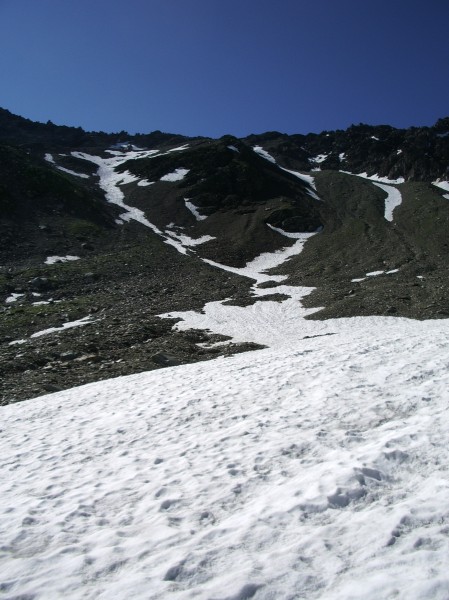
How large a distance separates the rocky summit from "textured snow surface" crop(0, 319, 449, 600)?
8.48 m

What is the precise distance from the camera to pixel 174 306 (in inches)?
1300

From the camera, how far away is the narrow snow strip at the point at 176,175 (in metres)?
94.4

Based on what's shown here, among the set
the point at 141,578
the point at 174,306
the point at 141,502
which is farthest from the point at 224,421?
the point at 174,306

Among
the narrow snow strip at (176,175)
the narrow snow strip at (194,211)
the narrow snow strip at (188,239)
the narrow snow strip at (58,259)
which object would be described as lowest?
the narrow snow strip at (58,259)

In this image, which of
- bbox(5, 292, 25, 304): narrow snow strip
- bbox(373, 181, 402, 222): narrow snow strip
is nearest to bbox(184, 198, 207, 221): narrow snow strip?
bbox(373, 181, 402, 222): narrow snow strip

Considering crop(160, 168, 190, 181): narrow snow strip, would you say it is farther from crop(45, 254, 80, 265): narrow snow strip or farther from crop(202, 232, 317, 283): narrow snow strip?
crop(45, 254, 80, 265): narrow snow strip

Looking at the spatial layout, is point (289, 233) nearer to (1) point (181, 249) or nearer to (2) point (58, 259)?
(1) point (181, 249)

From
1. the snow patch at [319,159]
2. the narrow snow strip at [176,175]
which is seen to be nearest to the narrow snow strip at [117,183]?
the narrow snow strip at [176,175]

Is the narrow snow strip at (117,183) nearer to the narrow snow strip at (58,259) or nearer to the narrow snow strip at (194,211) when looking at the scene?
the narrow snow strip at (194,211)

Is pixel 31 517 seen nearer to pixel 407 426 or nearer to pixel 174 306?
pixel 407 426

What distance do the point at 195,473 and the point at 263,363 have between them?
8.67m

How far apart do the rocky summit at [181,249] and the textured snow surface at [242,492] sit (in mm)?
8476

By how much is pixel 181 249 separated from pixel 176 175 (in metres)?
43.4

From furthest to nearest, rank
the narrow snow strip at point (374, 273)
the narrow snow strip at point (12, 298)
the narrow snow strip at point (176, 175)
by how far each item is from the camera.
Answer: the narrow snow strip at point (176, 175)
the narrow snow strip at point (374, 273)
the narrow snow strip at point (12, 298)
